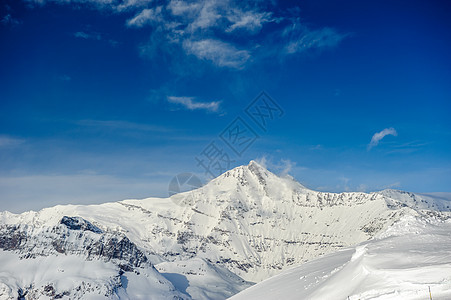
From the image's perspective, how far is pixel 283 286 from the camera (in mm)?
46062

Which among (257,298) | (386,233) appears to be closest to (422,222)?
(386,233)

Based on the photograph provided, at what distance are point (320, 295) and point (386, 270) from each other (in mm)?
6764

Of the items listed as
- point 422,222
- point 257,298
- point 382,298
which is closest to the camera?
point 382,298

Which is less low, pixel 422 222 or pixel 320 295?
pixel 422 222

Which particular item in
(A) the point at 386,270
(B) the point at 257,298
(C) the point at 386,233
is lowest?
(B) the point at 257,298

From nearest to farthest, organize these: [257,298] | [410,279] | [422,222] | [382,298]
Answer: [382,298]
[410,279]
[257,298]
[422,222]

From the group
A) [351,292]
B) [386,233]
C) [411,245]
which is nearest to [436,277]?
[351,292]

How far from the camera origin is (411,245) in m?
41.9

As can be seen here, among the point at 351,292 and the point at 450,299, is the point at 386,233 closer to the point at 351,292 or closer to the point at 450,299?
the point at 351,292

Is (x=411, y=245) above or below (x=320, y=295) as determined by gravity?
above

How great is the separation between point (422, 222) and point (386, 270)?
36.8 meters

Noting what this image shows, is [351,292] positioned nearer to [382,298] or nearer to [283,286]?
[382,298]

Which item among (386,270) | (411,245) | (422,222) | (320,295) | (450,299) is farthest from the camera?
(422,222)

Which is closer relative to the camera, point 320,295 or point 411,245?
point 320,295
